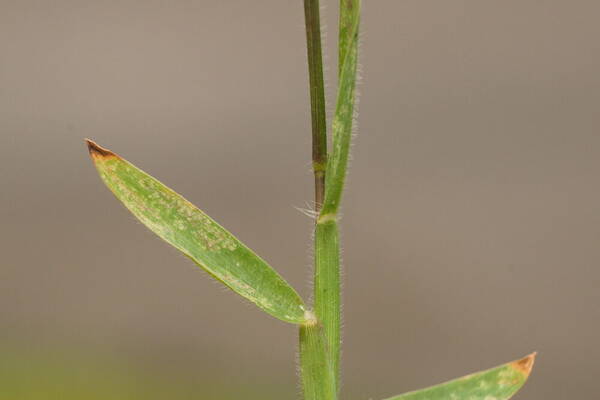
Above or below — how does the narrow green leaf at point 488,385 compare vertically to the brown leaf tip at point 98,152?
below

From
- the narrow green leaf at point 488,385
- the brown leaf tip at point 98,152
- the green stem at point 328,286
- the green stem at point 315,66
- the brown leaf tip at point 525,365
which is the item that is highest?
the green stem at point 315,66

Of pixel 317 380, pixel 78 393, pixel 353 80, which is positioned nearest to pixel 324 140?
pixel 353 80

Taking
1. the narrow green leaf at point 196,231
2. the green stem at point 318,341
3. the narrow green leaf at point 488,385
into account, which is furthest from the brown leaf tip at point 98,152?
the narrow green leaf at point 488,385

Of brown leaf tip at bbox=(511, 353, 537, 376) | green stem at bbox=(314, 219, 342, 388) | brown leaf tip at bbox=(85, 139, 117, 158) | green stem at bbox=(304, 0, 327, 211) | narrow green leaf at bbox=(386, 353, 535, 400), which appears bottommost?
narrow green leaf at bbox=(386, 353, 535, 400)

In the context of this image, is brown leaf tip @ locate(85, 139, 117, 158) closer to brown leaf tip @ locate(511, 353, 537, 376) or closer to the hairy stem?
the hairy stem

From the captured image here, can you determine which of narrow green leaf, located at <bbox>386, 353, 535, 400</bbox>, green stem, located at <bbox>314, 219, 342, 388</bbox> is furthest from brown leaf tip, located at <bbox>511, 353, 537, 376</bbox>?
green stem, located at <bbox>314, 219, 342, 388</bbox>

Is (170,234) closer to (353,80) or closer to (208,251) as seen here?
(208,251)

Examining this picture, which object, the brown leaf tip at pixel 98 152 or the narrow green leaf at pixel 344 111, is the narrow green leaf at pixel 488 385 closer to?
the narrow green leaf at pixel 344 111
